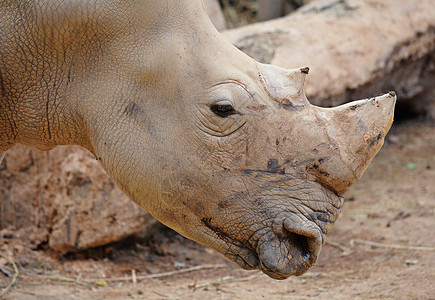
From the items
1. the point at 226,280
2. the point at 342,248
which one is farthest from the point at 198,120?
the point at 342,248

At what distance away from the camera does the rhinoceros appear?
2.79m

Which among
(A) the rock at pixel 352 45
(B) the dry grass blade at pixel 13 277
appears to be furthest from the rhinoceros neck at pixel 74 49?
(A) the rock at pixel 352 45

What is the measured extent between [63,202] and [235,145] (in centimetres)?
261

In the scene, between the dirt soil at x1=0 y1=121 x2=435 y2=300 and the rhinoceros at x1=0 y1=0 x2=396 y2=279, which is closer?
the rhinoceros at x1=0 y1=0 x2=396 y2=279

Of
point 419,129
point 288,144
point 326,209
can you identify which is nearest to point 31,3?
point 288,144

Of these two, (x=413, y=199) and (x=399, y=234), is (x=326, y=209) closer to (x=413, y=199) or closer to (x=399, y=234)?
(x=399, y=234)

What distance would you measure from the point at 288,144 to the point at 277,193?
23cm

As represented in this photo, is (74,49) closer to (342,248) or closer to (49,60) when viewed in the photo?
(49,60)

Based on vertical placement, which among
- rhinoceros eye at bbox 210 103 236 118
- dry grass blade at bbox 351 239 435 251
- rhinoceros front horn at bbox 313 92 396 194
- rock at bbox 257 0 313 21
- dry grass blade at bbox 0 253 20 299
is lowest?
dry grass blade at bbox 351 239 435 251

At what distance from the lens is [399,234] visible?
543 cm

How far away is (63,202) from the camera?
5008 mm

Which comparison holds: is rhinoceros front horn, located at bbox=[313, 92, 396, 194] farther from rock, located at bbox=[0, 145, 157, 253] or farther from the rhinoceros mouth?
rock, located at bbox=[0, 145, 157, 253]

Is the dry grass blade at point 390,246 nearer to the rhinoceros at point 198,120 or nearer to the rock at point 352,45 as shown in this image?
the rock at point 352,45

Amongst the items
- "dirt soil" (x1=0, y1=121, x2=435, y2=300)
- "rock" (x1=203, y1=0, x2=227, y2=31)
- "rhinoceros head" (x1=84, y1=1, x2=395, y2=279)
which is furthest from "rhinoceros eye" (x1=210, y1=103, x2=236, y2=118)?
"rock" (x1=203, y1=0, x2=227, y2=31)
